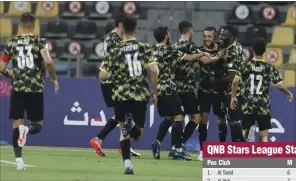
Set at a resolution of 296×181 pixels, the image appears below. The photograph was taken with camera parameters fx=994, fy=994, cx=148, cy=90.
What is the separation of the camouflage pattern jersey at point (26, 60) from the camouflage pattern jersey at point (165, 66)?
115 inches

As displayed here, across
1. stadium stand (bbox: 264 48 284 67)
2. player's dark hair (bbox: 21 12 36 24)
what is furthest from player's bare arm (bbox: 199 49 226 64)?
stadium stand (bbox: 264 48 284 67)

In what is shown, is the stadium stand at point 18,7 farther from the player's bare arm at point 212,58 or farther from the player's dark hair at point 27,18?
the player's dark hair at point 27,18

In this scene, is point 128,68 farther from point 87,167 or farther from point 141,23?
point 141,23

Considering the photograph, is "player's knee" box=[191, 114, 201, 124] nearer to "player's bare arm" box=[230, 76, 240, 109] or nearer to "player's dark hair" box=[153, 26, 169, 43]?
"player's bare arm" box=[230, 76, 240, 109]

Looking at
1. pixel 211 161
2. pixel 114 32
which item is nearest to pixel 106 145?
pixel 114 32

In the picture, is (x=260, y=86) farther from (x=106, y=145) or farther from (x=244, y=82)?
(x=106, y=145)

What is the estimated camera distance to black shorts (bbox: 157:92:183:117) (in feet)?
55.5

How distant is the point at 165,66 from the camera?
16.9 m

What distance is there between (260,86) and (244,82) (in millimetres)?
283

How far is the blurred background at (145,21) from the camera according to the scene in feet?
80.3

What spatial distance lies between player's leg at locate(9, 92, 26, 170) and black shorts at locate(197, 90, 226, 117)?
3.78 metres

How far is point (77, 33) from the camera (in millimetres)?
25500

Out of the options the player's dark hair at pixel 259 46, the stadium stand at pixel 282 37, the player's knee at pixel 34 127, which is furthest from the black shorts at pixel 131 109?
the stadium stand at pixel 282 37

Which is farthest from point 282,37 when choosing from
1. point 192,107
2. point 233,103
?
point 233,103
